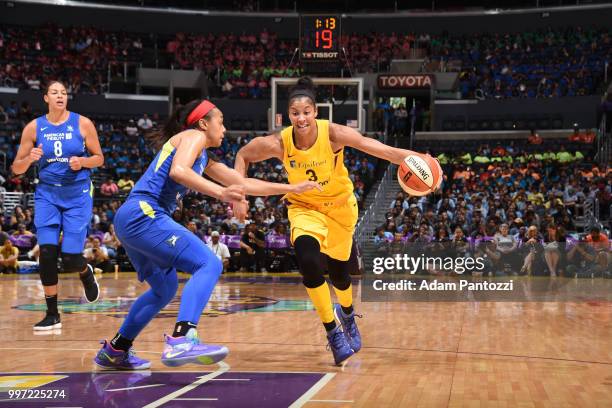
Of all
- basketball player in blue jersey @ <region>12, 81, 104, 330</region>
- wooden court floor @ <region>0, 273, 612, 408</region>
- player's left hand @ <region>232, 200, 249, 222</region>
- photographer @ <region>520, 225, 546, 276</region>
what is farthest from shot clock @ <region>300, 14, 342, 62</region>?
player's left hand @ <region>232, 200, 249, 222</region>

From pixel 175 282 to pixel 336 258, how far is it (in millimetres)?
1619

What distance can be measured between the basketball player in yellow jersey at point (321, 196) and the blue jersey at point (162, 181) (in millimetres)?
1218

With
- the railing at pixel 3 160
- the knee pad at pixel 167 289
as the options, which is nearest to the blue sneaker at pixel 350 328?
the knee pad at pixel 167 289

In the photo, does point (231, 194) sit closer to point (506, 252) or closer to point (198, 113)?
point (198, 113)

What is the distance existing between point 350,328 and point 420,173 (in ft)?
4.93

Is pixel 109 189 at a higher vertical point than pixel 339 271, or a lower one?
higher

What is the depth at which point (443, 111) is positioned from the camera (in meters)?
32.7

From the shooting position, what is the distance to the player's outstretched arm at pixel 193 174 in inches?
180

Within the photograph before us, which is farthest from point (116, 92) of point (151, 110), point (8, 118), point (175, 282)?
point (175, 282)

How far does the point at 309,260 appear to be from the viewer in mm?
6105

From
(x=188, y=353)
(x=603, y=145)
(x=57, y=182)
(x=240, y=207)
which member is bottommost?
(x=188, y=353)

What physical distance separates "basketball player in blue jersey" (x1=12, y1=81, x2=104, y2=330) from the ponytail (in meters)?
2.32

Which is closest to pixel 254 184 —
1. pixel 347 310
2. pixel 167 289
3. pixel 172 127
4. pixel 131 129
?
pixel 172 127

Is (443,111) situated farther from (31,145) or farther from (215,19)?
(31,145)
